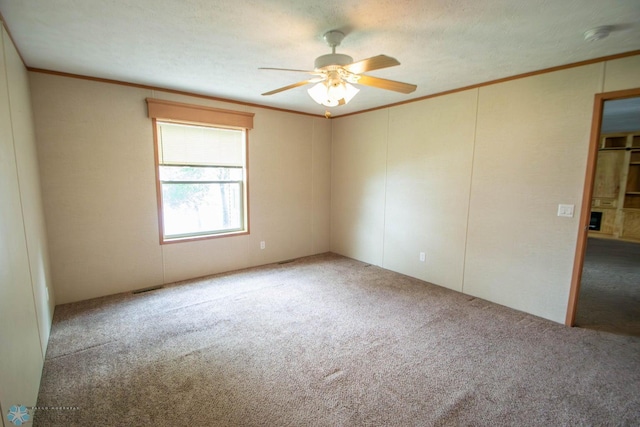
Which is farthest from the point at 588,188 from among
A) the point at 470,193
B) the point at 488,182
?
the point at 470,193

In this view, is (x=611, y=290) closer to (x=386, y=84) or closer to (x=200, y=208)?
(x=386, y=84)

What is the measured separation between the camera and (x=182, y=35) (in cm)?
219

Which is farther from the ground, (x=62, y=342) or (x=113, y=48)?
(x=113, y=48)

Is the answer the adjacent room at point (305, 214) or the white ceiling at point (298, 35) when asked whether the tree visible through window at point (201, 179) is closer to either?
the adjacent room at point (305, 214)

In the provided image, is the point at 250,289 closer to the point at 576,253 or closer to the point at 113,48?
the point at 113,48

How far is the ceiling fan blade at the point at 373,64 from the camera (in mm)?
1756

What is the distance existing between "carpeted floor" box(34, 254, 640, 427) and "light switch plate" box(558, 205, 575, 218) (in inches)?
43.7

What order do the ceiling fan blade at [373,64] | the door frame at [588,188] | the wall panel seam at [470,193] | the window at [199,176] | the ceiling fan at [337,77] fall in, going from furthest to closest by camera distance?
1. the window at [199,176]
2. the wall panel seam at [470,193]
3. the door frame at [588,188]
4. the ceiling fan at [337,77]
5. the ceiling fan blade at [373,64]

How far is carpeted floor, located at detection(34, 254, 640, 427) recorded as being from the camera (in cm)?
182

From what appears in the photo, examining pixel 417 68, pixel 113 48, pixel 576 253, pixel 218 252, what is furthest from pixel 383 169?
pixel 113 48

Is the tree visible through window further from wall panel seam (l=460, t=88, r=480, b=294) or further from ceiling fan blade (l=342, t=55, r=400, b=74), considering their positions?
wall panel seam (l=460, t=88, r=480, b=294)

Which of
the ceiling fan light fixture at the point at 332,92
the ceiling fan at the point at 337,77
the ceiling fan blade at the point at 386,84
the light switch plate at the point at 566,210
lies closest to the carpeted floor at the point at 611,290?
the light switch plate at the point at 566,210

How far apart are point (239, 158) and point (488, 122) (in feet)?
10.9

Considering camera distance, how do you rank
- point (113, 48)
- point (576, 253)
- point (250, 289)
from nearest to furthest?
point (113, 48), point (576, 253), point (250, 289)
